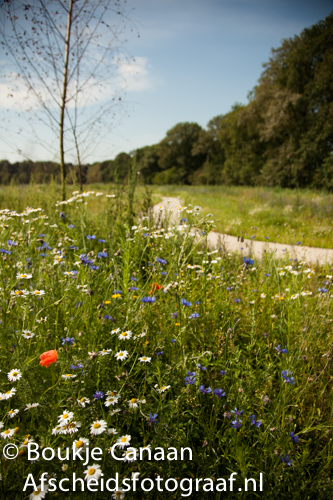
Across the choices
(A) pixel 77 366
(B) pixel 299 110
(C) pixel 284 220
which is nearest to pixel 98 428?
(A) pixel 77 366

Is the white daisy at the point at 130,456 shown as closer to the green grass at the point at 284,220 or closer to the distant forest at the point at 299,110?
the green grass at the point at 284,220

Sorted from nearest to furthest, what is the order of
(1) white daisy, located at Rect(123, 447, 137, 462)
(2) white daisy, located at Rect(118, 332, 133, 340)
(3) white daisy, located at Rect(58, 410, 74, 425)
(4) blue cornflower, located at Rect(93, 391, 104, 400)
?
(1) white daisy, located at Rect(123, 447, 137, 462), (3) white daisy, located at Rect(58, 410, 74, 425), (4) blue cornflower, located at Rect(93, 391, 104, 400), (2) white daisy, located at Rect(118, 332, 133, 340)

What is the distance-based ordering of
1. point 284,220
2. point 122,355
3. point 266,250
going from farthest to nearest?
point 284,220, point 266,250, point 122,355

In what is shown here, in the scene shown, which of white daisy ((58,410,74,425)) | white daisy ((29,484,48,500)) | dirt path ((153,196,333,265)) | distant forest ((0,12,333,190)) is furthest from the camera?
distant forest ((0,12,333,190))

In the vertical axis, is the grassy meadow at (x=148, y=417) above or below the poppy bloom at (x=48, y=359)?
below

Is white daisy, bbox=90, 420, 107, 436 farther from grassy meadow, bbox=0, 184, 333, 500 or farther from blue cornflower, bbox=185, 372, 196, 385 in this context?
blue cornflower, bbox=185, 372, 196, 385

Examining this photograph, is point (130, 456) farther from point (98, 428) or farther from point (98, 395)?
point (98, 395)

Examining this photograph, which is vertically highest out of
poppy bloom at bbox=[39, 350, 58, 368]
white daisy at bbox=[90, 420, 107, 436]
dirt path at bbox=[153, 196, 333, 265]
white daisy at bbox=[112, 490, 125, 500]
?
dirt path at bbox=[153, 196, 333, 265]

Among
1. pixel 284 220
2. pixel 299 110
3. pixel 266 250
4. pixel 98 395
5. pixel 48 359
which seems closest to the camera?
pixel 48 359

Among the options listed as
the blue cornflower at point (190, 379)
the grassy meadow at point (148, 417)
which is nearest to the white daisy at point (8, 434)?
the grassy meadow at point (148, 417)

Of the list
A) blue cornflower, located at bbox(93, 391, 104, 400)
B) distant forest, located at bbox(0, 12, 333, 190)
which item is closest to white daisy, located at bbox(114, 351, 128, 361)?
blue cornflower, located at bbox(93, 391, 104, 400)

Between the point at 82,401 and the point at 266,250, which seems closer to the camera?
the point at 82,401

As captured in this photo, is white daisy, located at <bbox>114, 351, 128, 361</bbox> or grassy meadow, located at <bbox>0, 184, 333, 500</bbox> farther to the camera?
white daisy, located at <bbox>114, 351, 128, 361</bbox>

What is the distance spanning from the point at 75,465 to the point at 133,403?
0.98ft
